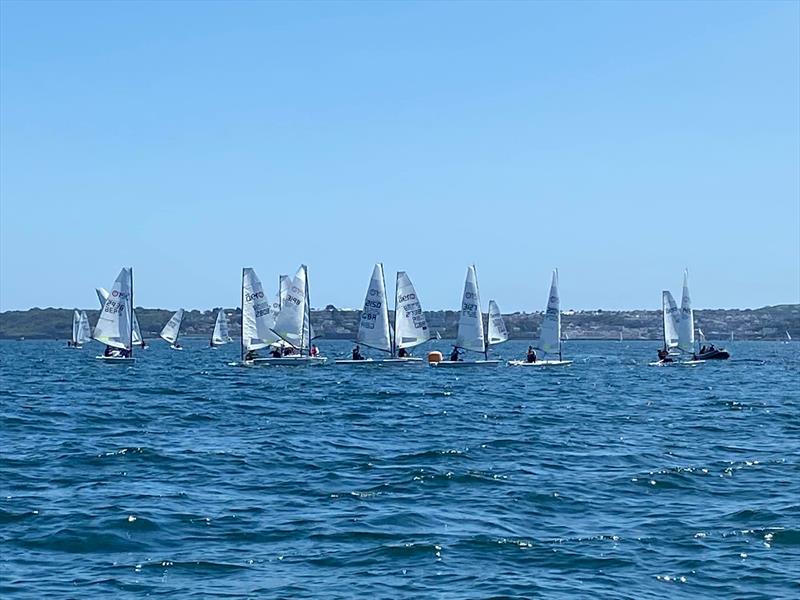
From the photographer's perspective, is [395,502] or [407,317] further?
[407,317]

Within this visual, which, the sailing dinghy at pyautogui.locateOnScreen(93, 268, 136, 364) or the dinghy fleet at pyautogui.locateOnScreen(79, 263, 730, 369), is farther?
the sailing dinghy at pyautogui.locateOnScreen(93, 268, 136, 364)

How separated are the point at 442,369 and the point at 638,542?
55413 millimetres

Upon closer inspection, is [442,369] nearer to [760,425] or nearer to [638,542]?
[760,425]

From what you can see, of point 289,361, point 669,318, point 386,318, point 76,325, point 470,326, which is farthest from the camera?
point 76,325

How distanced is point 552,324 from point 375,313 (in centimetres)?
1546

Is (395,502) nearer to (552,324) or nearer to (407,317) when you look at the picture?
(407,317)

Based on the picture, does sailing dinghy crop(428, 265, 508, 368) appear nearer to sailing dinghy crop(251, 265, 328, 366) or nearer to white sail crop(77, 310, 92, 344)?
sailing dinghy crop(251, 265, 328, 366)

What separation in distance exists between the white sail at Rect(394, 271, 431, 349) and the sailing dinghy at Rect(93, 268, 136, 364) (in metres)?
19.9

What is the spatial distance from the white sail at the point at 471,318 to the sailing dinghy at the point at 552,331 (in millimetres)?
5016

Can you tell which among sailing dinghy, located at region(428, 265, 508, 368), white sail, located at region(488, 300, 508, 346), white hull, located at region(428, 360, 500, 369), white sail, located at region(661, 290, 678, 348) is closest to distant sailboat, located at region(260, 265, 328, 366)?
white hull, located at region(428, 360, 500, 369)

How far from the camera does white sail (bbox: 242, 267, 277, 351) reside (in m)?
71.4

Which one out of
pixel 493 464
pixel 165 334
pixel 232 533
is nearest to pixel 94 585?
pixel 232 533

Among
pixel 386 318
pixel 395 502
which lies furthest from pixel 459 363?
pixel 395 502

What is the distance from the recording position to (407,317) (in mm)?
71875
